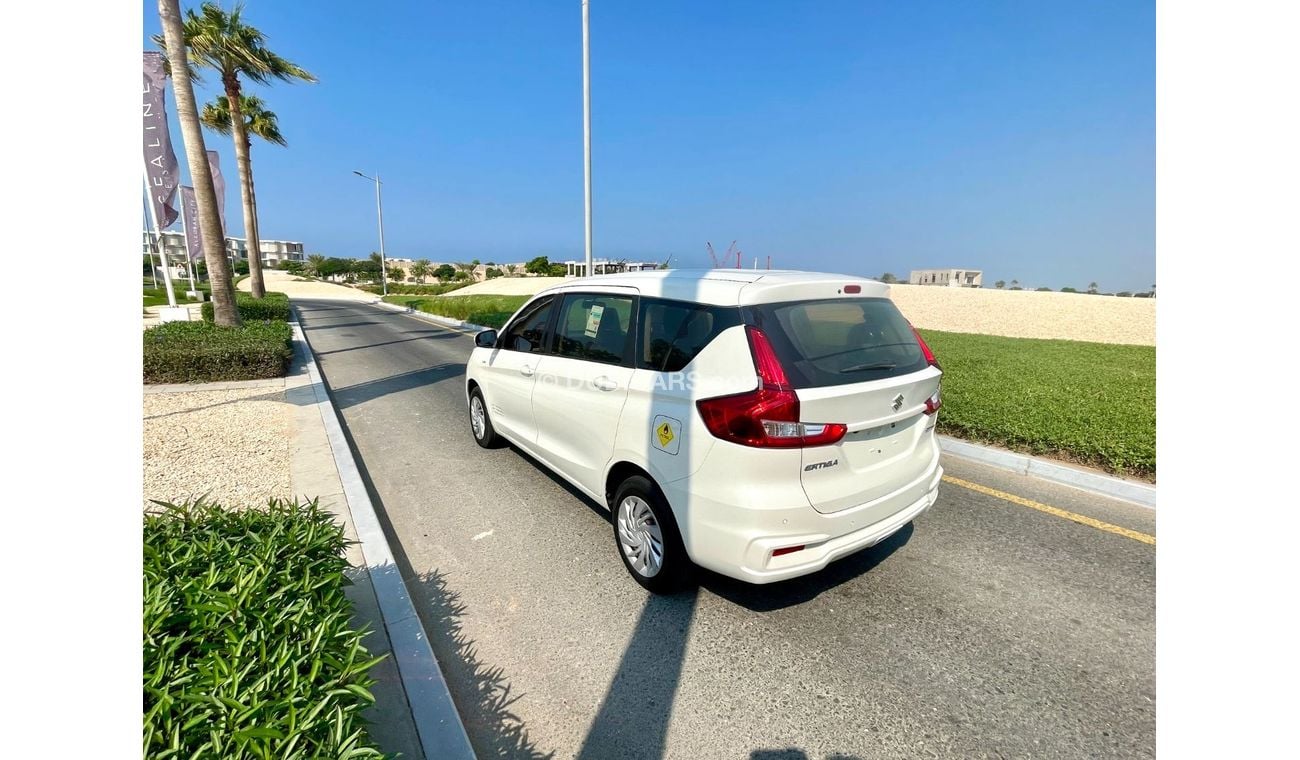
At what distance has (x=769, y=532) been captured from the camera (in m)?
2.59

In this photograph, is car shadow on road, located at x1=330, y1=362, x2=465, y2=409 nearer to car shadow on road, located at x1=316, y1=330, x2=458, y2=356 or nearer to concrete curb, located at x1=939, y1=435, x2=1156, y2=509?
car shadow on road, located at x1=316, y1=330, x2=458, y2=356

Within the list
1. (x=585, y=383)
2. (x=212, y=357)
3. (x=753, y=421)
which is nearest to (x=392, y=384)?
(x=212, y=357)

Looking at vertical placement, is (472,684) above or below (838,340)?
below

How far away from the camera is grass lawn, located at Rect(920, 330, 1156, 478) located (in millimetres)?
5035

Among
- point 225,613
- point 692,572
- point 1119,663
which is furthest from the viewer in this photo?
point 692,572

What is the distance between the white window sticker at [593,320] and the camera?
381 centimetres

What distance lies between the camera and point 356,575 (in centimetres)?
327

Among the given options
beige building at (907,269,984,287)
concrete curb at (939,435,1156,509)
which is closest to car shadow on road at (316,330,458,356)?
concrete curb at (939,435,1156,509)

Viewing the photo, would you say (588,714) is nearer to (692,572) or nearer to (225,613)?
(692,572)

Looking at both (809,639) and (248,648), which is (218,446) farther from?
(809,639)

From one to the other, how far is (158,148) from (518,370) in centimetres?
1522

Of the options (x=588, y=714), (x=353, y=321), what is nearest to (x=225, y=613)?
(x=588, y=714)

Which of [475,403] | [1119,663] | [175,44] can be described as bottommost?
[1119,663]

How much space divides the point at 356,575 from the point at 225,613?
1273 millimetres
